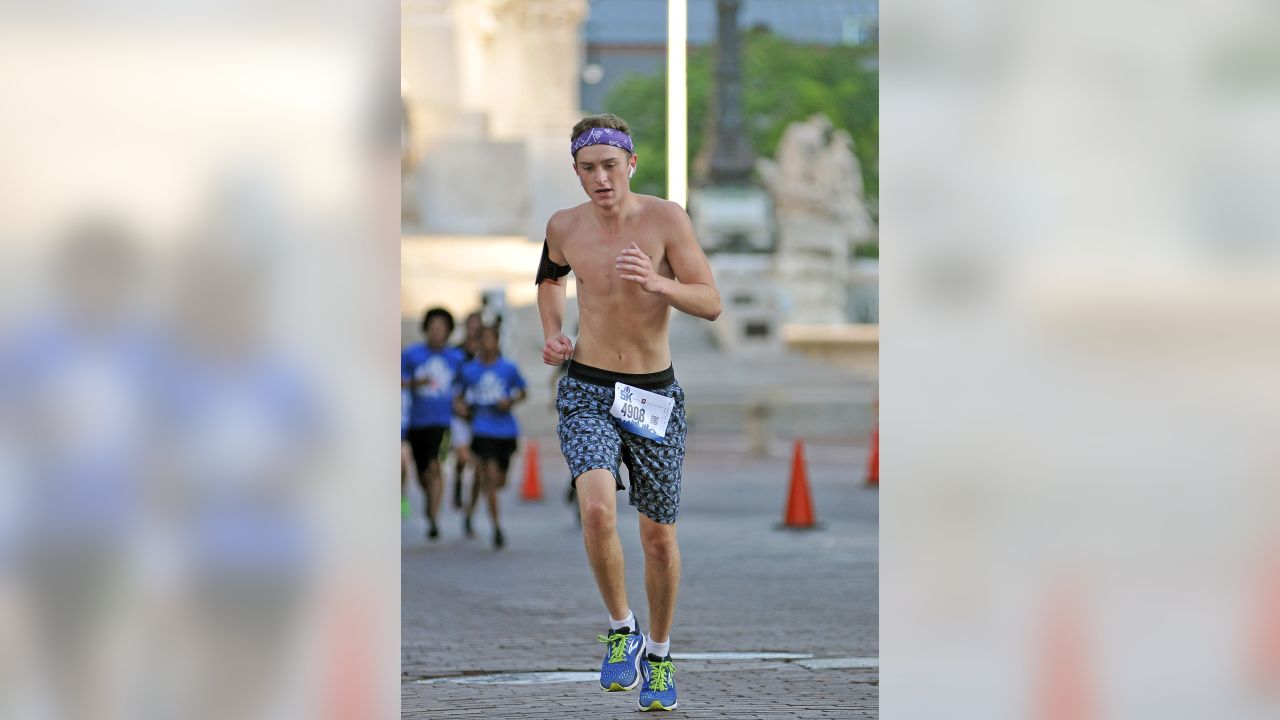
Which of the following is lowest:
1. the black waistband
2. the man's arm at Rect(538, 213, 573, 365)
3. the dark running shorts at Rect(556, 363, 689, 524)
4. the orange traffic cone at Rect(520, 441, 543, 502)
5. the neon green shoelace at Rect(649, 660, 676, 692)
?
the orange traffic cone at Rect(520, 441, 543, 502)

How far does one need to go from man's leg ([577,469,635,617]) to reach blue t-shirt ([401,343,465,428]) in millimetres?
7827

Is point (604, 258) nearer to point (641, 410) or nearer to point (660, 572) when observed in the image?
point (641, 410)

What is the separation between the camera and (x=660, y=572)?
7184 millimetres

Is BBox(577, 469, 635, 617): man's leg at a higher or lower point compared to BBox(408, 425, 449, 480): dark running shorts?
higher

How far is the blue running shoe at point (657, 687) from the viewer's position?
278 inches

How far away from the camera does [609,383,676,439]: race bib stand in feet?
23.1

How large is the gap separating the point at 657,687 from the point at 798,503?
29.2ft

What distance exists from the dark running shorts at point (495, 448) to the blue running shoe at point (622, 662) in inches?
299
